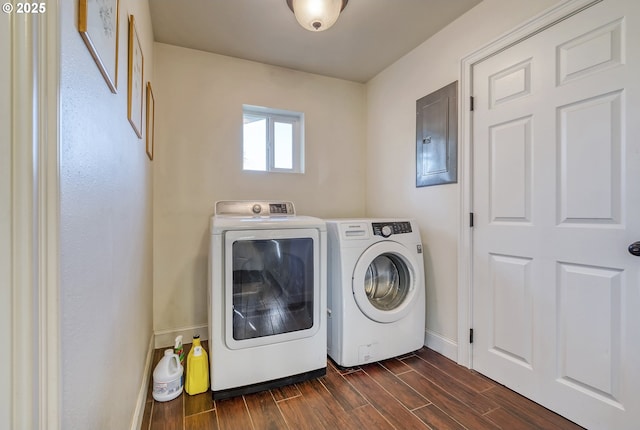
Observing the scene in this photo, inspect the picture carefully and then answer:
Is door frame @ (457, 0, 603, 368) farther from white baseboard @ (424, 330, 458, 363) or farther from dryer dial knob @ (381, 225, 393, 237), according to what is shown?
dryer dial knob @ (381, 225, 393, 237)

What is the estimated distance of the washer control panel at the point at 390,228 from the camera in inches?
78.0

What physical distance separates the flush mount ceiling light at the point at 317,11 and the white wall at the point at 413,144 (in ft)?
3.02

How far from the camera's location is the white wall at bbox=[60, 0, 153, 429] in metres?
0.56

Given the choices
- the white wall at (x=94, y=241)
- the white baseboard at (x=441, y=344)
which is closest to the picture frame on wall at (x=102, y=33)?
the white wall at (x=94, y=241)

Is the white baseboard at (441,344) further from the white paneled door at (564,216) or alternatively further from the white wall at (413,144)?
the white paneled door at (564,216)

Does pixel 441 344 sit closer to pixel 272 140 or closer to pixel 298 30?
pixel 272 140

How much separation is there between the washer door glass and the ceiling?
1.53 metres

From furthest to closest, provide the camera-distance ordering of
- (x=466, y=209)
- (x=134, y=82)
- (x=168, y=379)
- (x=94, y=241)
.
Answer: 1. (x=466, y=209)
2. (x=168, y=379)
3. (x=134, y=82)
4. (x=94, y=241)

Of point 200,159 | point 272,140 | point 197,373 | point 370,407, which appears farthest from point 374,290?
point 200,159

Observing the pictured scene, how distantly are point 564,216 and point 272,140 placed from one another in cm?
220

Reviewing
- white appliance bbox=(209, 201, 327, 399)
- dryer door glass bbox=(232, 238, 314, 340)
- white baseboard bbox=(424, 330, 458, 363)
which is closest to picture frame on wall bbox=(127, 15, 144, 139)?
white appliance bbox=(209, 201, 327, 399)

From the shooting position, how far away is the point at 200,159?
2357 millimetres

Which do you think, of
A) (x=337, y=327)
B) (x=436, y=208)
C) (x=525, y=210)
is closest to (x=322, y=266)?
(x=337, y=327)

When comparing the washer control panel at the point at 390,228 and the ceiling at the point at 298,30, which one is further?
the washer control panel at the point at 390,228
